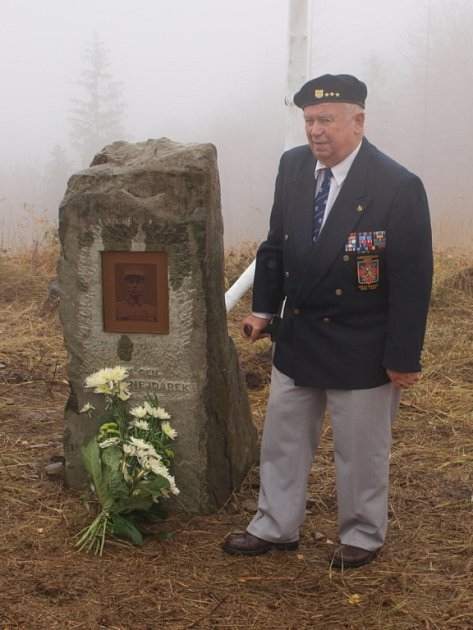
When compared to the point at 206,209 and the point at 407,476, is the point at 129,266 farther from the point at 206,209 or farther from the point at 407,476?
the point at 407,476

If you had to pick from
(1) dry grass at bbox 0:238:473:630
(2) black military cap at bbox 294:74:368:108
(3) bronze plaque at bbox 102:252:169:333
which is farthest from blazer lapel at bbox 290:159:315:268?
(1) dry grass at bbox 0:238:473:630

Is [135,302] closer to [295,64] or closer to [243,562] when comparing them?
[243,562]

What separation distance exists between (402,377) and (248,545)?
3.27 feet

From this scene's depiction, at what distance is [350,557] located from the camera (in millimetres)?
3342

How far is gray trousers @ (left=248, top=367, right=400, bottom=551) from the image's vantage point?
3.18 m

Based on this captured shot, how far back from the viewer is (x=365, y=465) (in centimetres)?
322

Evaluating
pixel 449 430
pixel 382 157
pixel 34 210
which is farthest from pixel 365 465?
pixel 34 210

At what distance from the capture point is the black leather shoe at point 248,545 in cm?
344

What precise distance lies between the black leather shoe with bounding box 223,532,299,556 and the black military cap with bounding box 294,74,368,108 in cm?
178

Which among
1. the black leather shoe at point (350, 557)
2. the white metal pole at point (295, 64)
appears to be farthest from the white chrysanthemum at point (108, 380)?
the white metal pole at point (295, 64)

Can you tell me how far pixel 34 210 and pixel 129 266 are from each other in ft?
21.1

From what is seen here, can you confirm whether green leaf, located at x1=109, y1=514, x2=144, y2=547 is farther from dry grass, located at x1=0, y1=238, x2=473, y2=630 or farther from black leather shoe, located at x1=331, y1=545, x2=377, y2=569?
black leather shoe, located at x1=331, y1=545, x2=377, y2=569

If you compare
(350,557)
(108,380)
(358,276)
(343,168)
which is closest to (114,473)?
(108,380)

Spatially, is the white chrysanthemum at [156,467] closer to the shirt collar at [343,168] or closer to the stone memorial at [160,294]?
the stone memorial at [160,294]
